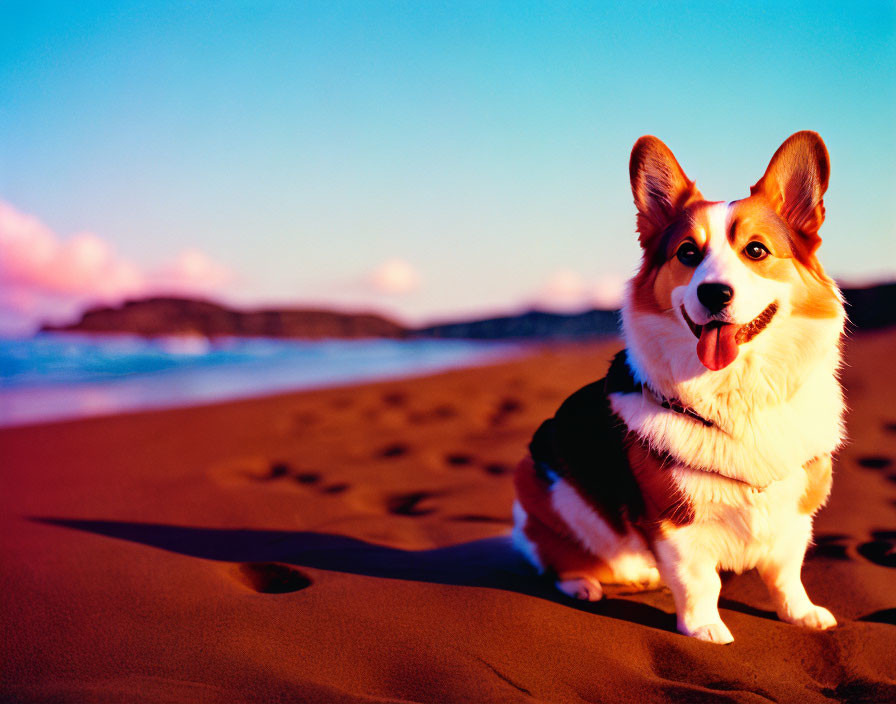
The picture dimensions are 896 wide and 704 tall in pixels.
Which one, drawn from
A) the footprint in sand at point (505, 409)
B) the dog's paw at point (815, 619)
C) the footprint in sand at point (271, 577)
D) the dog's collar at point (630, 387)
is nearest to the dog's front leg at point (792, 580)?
the dog's paw at point (815, 619)

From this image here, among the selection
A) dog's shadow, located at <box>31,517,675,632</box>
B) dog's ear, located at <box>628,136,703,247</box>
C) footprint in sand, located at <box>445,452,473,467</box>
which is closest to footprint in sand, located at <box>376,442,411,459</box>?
footprint in sand, located at <box>445,452,473,467</box>

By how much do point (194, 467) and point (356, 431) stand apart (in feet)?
4.39

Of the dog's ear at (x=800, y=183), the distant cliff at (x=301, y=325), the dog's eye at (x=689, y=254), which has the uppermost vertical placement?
the dog's ear at (x=800, y=183)

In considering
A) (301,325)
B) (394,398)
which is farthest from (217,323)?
(394,398)

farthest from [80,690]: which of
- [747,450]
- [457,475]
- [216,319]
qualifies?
[216,319]

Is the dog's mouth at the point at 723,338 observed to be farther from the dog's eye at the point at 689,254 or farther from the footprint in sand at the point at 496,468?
the footprint in sand at the point at 496,468

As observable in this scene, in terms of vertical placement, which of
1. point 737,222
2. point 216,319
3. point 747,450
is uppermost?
point 737,222

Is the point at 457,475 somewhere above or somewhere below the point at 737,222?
below

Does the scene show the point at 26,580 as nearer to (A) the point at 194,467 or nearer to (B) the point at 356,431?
(A) the point at 194,467

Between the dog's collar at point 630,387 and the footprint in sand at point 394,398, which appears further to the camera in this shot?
the footprint in sand at point 394,398

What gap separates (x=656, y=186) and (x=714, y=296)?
1.67 ft

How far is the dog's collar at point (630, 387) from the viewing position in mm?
1893

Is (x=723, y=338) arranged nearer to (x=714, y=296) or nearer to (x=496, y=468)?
(x=714, y=296)

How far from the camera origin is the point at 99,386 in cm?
844
